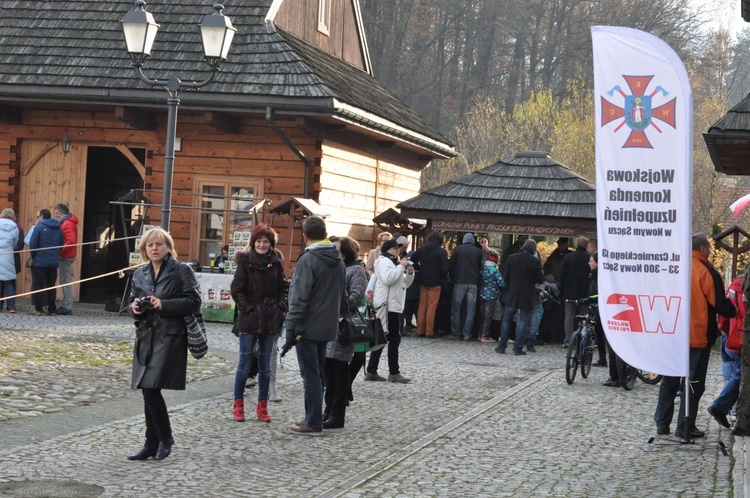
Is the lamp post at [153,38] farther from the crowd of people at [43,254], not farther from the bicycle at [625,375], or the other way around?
the bicycle at [625,375]

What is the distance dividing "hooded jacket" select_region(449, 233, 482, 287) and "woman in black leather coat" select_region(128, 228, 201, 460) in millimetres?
11839

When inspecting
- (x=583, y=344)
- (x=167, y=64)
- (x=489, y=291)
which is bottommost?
(x=583, y=344)

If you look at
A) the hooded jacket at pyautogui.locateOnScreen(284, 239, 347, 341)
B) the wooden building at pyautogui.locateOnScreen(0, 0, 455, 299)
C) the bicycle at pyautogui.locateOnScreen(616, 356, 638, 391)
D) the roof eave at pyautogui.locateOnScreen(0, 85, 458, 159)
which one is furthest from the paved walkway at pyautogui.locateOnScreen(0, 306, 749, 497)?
the wooden building at pyautogui.locateOnScreen(0, 0, 455, 299)

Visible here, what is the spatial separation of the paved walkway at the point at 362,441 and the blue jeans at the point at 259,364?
0.31 metres

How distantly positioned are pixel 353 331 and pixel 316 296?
69 cm

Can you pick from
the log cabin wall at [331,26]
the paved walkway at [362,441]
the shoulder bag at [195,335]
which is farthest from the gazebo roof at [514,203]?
the shoulder bag at [195,335]

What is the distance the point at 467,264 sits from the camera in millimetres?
20141

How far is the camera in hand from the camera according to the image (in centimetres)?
834

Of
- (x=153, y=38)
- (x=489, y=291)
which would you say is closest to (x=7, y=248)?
(x=153, y=38)

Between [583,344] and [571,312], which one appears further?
[571,312]

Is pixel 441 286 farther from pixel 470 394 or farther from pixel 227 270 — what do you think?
pixel 470 394

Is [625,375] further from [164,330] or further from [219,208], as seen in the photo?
[219,208]

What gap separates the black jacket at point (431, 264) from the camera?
20109mm

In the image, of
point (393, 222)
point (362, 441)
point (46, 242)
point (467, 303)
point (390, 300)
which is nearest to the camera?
point (362, 441)
